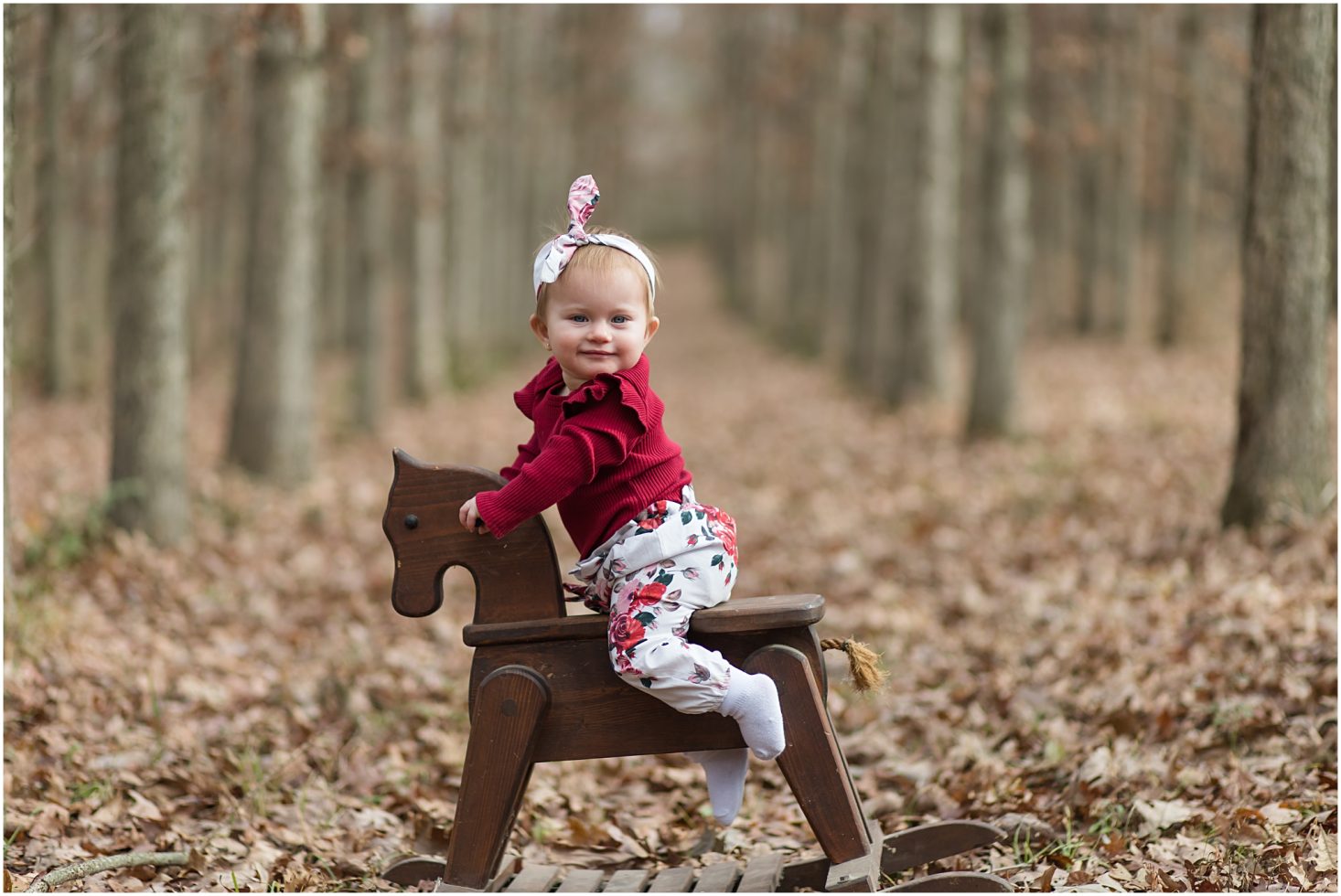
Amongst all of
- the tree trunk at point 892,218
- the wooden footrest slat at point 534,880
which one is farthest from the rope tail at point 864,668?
the tree trunk at point 892,218

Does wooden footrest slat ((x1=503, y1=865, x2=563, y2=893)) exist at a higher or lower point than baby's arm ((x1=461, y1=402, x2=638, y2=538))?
lower

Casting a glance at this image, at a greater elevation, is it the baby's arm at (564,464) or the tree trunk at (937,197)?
the tree trunk at (937,197)

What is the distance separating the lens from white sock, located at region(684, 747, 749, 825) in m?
3.76

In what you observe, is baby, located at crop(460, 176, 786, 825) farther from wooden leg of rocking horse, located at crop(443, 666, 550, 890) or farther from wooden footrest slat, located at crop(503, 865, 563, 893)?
wooden footrest slat, located at crop(503, 865, 563, 893)

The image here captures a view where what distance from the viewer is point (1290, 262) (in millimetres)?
7102

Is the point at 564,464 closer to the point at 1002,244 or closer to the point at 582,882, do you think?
the point at 582,882

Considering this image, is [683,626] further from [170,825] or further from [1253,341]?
[1253,341]

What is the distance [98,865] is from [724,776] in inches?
73.8

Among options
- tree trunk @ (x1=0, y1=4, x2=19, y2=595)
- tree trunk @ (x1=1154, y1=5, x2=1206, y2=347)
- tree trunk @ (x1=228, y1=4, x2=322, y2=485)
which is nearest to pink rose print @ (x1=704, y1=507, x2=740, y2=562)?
tree trunk @ (x1=0, y1=4, x2=19, y2=595)

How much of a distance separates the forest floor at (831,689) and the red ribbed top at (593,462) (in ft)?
3.64

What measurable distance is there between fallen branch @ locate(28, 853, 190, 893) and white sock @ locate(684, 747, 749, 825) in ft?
5.54

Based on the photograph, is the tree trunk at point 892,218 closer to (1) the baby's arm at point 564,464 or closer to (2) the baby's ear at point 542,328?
(2) the baby's ear at point 542,328

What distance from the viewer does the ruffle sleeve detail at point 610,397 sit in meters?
3.46

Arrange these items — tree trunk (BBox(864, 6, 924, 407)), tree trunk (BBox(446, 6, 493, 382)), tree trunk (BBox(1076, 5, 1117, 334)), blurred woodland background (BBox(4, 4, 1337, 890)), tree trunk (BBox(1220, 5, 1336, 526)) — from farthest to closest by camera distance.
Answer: tree trunk (BBox(1076, 5, 1117, 334))
tree trunk (BBox(446, 6, 493, 382))
tree trunk (BBox(864, 6, 924, 407))
tree trunk (BBox(1220, 5, 1336, 526))
blurred woodland background (BBox(4, 4, 1337, 890))
